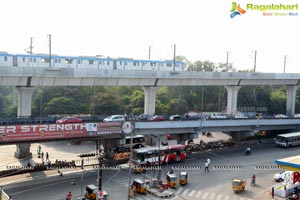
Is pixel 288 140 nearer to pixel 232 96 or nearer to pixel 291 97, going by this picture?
pixel 232 96

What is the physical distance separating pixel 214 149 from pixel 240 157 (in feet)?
16.3

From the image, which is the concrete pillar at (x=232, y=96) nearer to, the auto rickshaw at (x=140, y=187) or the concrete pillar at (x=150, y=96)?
the concrete pillar at (x=150, y=96)

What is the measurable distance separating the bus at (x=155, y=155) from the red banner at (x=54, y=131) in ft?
11.3

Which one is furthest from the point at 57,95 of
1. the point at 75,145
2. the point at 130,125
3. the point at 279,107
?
the point at 279,107

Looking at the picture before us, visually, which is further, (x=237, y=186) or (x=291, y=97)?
(x=291, y=97)

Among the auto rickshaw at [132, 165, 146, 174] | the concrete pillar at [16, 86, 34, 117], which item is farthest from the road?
the concrete pillar at [16, 86, 34, 117]

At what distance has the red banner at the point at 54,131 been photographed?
30.3m

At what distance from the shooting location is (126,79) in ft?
160

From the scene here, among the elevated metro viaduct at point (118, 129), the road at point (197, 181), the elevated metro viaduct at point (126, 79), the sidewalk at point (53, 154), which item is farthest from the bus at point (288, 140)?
the sidewalk at point (53, 154)

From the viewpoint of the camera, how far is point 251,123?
166 feet

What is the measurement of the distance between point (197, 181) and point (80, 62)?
97.7 ft

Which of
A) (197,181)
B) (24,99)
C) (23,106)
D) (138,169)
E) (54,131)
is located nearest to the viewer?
(197,181)

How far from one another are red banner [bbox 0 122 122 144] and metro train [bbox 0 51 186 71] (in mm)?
17189

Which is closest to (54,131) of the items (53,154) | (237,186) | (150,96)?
(53,154)
